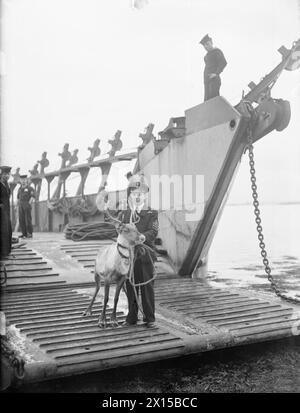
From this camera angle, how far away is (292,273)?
456 inches

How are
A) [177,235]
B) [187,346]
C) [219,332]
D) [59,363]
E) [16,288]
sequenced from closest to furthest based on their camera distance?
[59,363] → [187,346] → [219,332] → [16,288] → [177,235]

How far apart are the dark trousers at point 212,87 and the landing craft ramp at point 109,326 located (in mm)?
3050

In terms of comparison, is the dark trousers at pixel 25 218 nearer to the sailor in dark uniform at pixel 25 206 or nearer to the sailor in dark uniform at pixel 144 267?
the sailor in dark uniform at pixel 25 206

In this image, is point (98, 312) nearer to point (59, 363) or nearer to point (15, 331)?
point (15, 331)

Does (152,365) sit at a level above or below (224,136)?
below

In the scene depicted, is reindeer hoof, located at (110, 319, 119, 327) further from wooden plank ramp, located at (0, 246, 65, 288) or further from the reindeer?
wooden plank ramp, located at (0, 246, 65, 288)

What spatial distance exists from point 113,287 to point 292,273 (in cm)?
655

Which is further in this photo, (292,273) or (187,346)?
(292,273)

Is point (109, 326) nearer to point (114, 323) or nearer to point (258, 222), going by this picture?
point (114, 323)

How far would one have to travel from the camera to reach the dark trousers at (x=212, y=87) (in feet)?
23.7

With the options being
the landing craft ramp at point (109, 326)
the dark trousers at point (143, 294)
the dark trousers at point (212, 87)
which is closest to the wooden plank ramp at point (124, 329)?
the landing craft ramp at point (109, 326)

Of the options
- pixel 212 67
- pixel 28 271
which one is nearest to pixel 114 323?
pixel 28 271

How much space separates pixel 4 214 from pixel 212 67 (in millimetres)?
3843

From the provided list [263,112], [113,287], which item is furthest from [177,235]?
[263,112]
